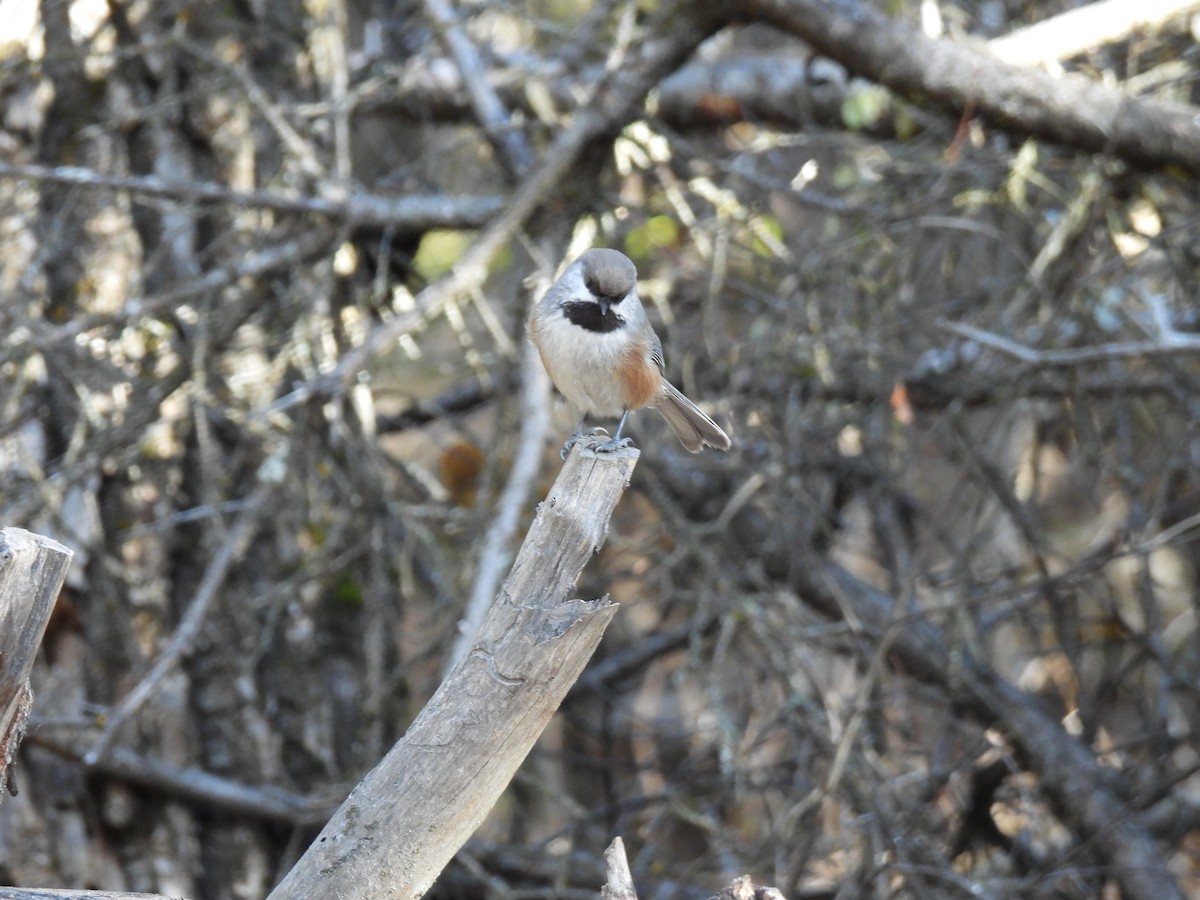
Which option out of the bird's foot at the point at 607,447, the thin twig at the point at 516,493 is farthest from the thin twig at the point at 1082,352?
the bird's foot at the point at 607,447

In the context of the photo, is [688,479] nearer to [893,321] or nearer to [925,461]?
[893,321]

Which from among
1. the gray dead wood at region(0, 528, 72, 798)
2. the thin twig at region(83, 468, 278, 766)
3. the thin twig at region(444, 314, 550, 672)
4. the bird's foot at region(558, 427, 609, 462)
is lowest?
the thin twig at region(83, 468, 278, 766)

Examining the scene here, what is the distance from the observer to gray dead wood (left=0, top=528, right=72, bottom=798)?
78.7 inches

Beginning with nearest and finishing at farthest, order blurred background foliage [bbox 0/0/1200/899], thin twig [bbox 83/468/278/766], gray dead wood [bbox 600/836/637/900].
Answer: gray dead wood [bbox 600/836/637/900] → thin twig [bbox 83/468/278/766] → blurred background foliage [bbox 0/0/1200/899]

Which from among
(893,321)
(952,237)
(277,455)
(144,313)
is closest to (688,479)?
(893,321)

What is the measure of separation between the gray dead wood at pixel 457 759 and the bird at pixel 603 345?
1.49 m

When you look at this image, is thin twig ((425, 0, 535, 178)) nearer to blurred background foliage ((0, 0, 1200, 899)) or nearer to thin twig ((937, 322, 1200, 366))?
blurred background foliage ((0, 0, 1200, 899))

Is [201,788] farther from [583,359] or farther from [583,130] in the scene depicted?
[583,130]

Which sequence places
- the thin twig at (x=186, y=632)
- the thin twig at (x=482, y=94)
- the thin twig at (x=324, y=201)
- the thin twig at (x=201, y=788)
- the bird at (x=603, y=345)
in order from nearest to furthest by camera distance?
the bird at (x=603, y=345)
the thin twig at (x=186, y=632)
the thin twig at (x=324, y=201)
the thin twig at (x=201, y=788)
the thin twig at (x=482, y=94)

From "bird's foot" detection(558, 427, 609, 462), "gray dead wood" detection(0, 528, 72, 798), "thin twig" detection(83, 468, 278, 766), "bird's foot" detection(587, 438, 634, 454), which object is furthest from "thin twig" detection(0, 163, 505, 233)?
"gray dead wood" detection(0, 528, 72, 798)

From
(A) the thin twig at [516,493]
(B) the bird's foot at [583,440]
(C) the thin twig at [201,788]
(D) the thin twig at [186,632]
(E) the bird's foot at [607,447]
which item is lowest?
(C) the thin twig at [201,788]

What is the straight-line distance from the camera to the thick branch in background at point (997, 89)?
4469 mm

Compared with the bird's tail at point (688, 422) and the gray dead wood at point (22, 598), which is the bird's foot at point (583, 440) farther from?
the gray dead wood at point (22, 598)

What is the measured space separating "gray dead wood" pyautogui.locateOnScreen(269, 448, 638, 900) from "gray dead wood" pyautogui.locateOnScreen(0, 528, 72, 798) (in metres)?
0.54
